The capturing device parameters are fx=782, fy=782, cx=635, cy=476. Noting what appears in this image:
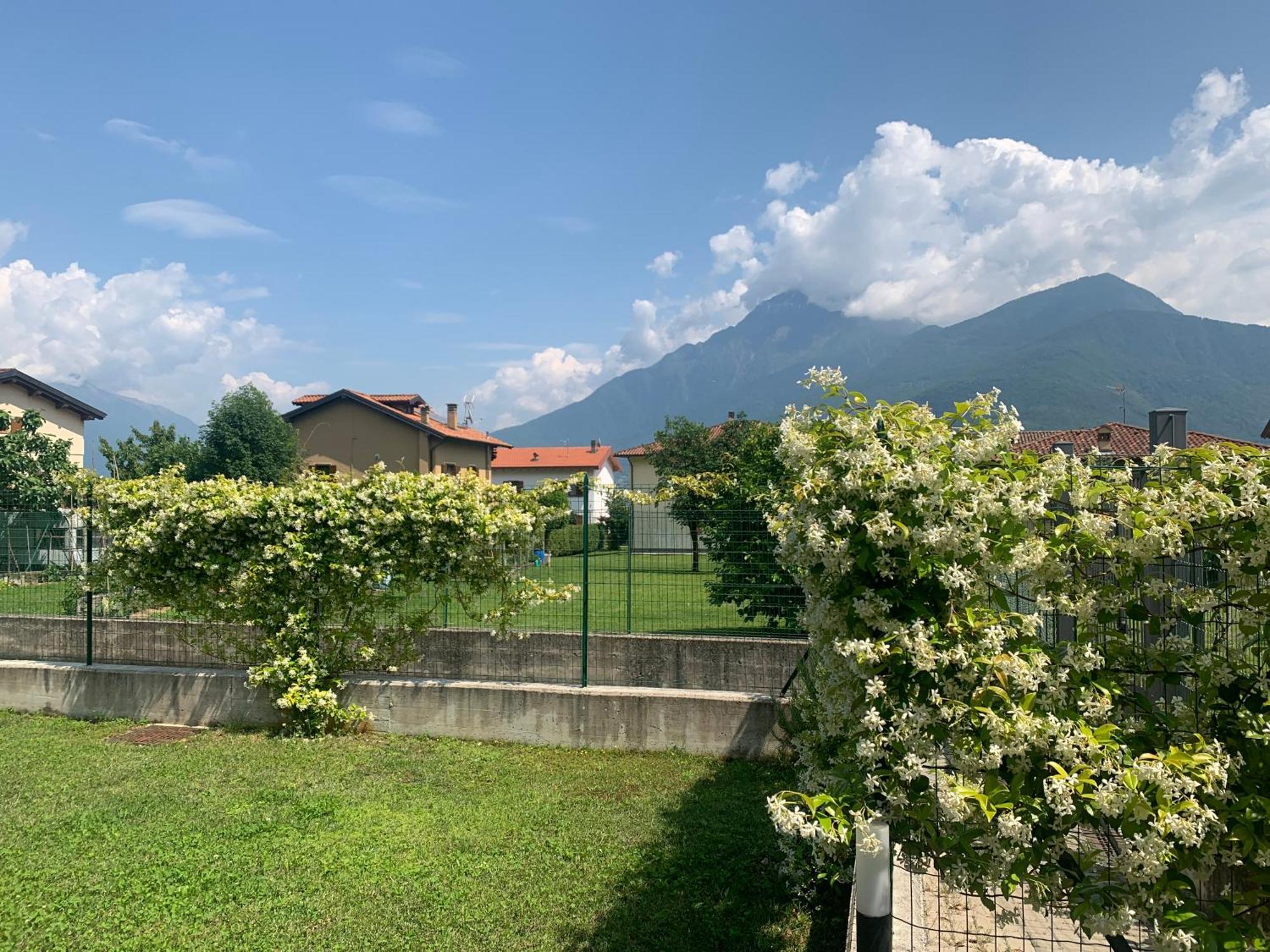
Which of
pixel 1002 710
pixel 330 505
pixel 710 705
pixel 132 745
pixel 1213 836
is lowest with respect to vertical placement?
pixel 132 745

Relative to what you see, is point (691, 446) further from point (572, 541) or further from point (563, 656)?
point (563, 656)

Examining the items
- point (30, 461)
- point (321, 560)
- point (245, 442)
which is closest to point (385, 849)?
point (321, 560)

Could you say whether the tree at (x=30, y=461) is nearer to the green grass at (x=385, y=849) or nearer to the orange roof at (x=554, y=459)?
the green grass at (x=385, y=849)

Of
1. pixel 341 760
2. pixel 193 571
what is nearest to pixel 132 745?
pixel 193 571

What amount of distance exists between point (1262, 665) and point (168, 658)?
412 inches

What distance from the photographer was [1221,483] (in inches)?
92.8

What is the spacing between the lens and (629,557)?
9680 mm

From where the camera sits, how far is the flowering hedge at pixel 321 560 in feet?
25.9

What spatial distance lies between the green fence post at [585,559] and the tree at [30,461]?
18.4 metres

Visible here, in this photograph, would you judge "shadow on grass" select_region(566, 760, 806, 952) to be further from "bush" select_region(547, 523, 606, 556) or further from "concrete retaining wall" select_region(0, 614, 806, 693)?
"bush" select_region(547, 523, 606, 556)

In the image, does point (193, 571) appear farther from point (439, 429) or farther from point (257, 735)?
point (439, 429)

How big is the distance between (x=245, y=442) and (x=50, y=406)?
812cm

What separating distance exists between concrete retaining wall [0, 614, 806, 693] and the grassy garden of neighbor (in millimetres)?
416

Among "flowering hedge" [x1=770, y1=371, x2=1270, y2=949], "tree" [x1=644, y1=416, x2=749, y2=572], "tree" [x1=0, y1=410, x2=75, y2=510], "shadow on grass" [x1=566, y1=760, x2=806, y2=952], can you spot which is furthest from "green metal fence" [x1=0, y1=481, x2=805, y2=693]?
"tree" [x1=644, y1=416, x2=749, y2=572]
